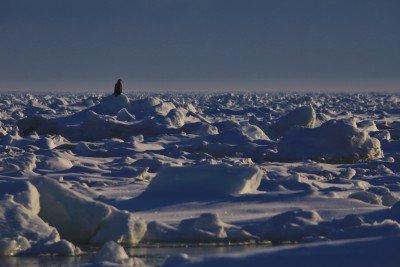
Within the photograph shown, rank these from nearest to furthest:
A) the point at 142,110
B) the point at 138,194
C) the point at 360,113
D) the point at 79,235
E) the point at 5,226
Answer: the point at 5,226, the point at 79,235, the point at 138,194, the point at 142,110, the point at 360,113

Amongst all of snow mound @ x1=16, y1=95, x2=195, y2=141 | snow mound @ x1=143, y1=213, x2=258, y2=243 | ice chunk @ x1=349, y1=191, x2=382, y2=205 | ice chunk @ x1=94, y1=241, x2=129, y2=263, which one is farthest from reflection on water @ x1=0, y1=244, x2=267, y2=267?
snow mound @ x1=16, y1=95, x2=195, y2=141

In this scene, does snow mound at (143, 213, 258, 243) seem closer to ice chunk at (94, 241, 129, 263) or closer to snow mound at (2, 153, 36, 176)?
ice chunk at (94, 241, 129, 263)

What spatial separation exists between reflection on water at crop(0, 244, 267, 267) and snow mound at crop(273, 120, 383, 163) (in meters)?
7.63

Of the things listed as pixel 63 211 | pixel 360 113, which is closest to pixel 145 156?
pixel 63 211

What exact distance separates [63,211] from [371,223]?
7.71 ft

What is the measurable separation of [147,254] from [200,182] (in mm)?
2256

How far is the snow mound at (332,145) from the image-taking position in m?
15.2

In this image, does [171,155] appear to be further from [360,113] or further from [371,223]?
[360,113]

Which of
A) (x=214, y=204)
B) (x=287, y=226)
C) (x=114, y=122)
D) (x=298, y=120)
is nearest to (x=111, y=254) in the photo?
(x=287, y=226)

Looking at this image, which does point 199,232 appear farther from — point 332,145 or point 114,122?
point 114,122

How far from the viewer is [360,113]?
3522cm

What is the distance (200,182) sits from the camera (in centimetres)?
949

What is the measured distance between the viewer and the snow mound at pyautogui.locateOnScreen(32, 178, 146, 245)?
25.3 feet

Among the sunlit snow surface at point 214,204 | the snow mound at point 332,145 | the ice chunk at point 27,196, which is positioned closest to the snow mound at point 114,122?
the sunlit snow surface at point 214,204
